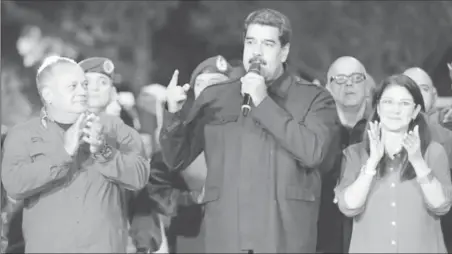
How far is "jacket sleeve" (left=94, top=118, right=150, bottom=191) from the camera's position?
79.7 inches

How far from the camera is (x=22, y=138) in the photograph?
2029 millimetres

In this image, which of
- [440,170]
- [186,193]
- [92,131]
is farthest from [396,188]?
[92,131]

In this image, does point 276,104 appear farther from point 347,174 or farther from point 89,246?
point 89,246

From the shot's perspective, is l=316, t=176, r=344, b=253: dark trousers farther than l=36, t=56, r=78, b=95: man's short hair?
Yes

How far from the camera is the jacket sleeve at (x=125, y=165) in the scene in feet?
6.64

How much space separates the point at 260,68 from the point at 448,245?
0.91 m

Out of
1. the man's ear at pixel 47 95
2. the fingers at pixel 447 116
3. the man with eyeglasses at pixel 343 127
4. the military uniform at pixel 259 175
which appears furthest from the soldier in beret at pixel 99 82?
the fingers at pixel 447 116

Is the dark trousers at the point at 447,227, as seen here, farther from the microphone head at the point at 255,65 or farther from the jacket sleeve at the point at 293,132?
the microphone head at the point at 255,65

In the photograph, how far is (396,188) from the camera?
6.98 feet

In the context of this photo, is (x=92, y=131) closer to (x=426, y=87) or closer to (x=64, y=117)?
(x=64, y=117)

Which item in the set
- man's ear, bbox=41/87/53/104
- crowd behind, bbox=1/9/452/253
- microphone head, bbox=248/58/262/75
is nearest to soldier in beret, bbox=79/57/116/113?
crowd behind, bbox=1/9/452/253

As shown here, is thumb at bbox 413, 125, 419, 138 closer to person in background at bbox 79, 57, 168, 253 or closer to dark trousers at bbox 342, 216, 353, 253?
dark trousers at bbox 342, 216, 353, 253

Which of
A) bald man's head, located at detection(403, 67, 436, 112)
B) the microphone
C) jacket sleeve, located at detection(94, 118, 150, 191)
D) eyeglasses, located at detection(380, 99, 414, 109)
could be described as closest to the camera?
the microphone

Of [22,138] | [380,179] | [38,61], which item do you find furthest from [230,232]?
[38,61]
